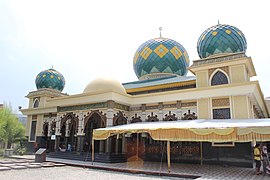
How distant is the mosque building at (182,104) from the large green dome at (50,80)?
5140mm

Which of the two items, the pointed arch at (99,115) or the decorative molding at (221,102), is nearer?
the decorative molding at (221,102)

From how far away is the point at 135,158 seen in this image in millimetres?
12828

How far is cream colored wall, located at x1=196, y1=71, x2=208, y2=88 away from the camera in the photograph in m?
11.9

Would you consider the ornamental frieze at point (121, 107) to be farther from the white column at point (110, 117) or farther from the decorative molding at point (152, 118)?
the decorative molding at point (152, 118)

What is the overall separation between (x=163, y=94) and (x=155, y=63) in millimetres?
4869

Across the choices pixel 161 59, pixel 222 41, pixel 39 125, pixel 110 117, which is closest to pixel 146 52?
pixel 161 59

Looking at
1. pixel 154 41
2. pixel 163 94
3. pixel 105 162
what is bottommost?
pixel 105 162

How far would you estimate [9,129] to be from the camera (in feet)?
57.4

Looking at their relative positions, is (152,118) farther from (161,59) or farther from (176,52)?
(176,52)

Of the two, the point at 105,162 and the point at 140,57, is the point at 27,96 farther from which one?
the point at 105,162

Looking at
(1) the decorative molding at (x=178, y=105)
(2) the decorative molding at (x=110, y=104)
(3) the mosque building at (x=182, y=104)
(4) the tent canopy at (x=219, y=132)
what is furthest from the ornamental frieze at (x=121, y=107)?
(4) the tent canopy at (x=219, y=132)

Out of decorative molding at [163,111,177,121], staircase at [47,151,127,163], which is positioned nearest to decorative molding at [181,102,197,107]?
decorative molding at [163,111,177,121]

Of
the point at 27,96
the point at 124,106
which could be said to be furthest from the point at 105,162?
the point at 27,96

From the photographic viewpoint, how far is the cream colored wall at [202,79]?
38.9 feet
